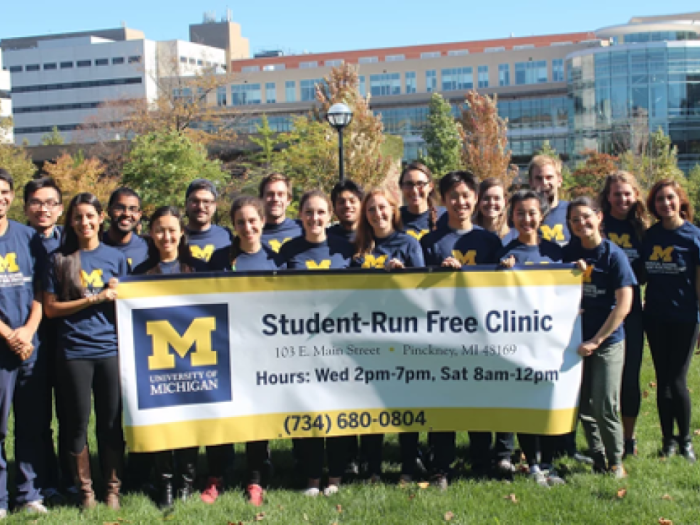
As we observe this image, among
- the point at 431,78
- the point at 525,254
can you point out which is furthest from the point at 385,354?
the point at 431,78

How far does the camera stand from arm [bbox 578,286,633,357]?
18.3 ft

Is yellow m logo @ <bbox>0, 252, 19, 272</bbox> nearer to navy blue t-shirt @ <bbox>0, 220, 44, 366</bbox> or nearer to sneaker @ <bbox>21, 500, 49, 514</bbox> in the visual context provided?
navy blue t-shirt @ <bbox>0, 220, 44, 366</bbox>

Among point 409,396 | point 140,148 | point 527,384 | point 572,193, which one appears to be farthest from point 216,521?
point 572,193

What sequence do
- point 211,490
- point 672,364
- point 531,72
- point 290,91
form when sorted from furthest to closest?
point 290,91, point 531,72, point 672,364, point 211,490

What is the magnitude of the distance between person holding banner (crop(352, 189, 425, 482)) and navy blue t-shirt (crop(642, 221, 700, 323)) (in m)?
1.97

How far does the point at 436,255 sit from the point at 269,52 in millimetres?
122812

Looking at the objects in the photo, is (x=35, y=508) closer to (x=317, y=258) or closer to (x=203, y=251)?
(x=203, y=251)

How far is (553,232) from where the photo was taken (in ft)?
21.6

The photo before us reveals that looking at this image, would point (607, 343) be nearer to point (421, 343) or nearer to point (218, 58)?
point (421, 343)

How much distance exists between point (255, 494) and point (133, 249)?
2074 millimetres

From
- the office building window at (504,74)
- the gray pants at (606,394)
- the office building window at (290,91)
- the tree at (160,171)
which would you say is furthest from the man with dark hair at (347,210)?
the office building window at (290,91)

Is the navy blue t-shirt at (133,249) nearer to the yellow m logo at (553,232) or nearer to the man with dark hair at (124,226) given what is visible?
the man with dark hair at (124,226)

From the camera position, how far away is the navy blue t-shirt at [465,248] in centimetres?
589

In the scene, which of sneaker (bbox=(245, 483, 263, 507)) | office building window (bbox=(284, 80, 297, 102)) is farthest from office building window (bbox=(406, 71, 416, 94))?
sneaker (bbox=(245, 483, 263, 507))
